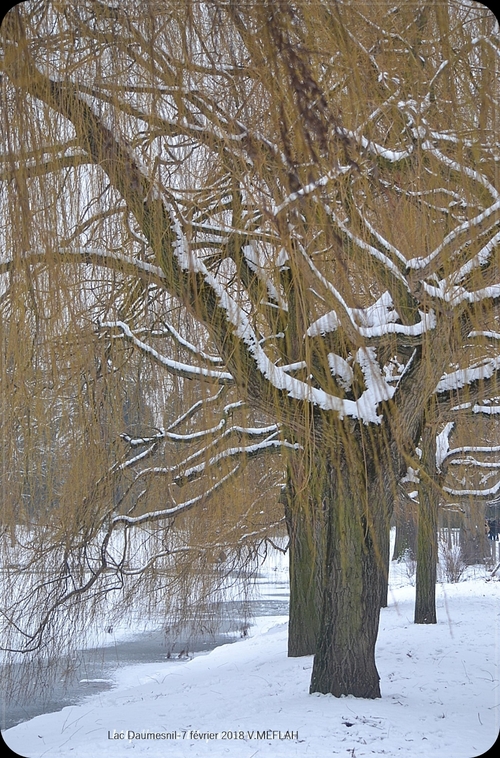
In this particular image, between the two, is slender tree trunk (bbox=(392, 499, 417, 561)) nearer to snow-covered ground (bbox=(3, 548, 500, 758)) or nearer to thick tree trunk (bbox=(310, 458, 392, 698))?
snow-covered ground (bbox=(3, 548, 500, 758))

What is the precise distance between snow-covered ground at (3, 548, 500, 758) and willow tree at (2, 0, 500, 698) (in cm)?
109

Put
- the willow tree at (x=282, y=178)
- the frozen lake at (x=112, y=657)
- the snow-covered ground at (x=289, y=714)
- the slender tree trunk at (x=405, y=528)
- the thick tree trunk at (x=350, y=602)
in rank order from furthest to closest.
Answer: the slender tree trunk at (x=405, y=528) < the frozen lake at (x=112, y=657) < the thick tree trunk at (x=350, y=602) < the snow-covered ground at (x=289, y=714) < the willow tree at (x=282, y=178)

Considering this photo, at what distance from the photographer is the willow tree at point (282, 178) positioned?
2736 mm

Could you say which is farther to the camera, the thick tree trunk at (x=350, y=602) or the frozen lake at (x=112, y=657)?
the frozen lake at (x=112, y=657)

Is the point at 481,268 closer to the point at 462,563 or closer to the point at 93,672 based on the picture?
the point at 93,672

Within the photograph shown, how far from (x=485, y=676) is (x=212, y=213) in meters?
4.16

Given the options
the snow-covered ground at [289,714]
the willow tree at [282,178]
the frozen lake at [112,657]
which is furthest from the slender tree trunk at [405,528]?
the willow tree at [282,178]

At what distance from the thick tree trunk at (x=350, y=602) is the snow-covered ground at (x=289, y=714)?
128 millimetres

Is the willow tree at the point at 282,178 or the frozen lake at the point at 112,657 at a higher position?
the willow tree at the point at 282,178

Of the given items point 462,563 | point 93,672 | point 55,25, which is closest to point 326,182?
point 55,25

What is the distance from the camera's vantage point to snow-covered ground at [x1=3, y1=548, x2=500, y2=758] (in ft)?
12.2

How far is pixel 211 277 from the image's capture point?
136 inches

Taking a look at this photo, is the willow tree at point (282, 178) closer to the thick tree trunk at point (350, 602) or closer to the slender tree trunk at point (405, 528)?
the thick tree trunk at point (350, 602)

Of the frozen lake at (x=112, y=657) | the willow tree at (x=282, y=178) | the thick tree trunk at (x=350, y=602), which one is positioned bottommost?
the frozen lake at (x=112, y=657)
